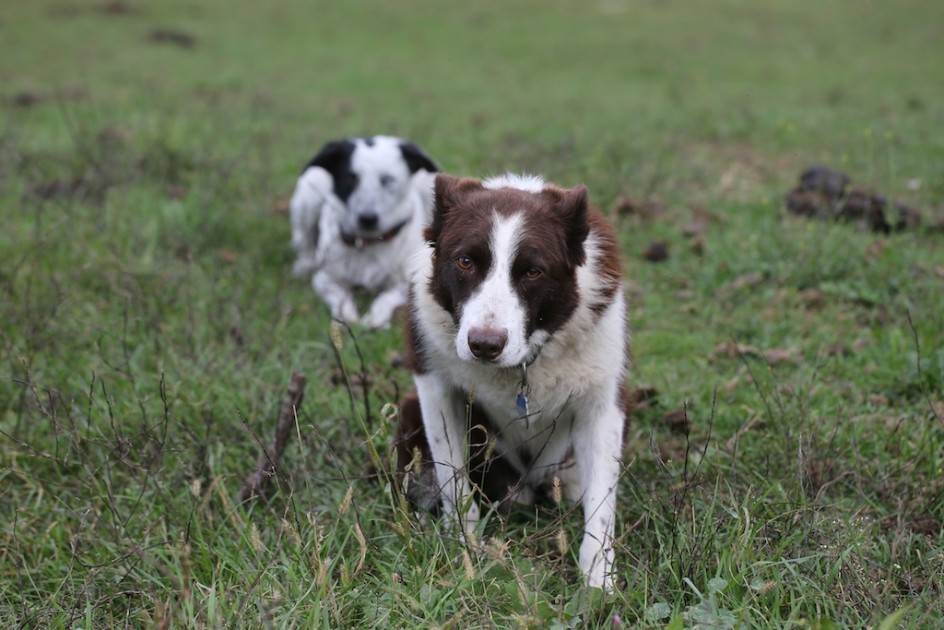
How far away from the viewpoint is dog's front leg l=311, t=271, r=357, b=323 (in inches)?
199

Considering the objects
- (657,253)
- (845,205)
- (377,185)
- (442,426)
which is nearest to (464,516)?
(442,426)

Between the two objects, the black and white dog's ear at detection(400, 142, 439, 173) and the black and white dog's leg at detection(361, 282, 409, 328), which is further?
the black and white dog's ear at detection(400, 142, 439, 173)

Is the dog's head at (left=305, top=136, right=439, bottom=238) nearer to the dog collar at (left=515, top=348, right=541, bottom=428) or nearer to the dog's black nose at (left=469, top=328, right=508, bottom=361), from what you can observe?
the dog collar at (left=515, top=348, right=541, bottom=428)

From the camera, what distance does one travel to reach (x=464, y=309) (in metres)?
2.59

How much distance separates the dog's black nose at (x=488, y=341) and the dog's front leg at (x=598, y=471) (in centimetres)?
55

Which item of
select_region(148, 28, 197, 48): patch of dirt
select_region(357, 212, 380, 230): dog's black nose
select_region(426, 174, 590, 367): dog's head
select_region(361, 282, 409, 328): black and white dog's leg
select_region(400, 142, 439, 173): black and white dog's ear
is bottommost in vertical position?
select_region(361, 282, 409, 328): black and white dog's leg

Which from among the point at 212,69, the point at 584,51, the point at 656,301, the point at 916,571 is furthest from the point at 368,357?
the point at 584,51

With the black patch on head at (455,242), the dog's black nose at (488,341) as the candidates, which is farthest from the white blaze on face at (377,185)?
the dog's black nose at (488,341)

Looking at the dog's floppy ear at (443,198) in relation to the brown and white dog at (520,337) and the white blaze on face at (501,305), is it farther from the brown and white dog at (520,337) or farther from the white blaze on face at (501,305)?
the white blaze on face at (501,305)

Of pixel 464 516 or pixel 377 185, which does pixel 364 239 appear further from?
pixel 464 516

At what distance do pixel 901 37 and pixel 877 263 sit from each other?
1249cm

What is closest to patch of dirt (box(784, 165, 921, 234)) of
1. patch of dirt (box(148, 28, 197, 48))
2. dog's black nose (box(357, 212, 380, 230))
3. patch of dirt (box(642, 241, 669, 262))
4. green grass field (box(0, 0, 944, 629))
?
green grass field (box(0, 0, 944, 629))

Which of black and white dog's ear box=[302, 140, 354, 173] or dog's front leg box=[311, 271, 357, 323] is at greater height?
black and white dog's ear box=[302, 140, 354, 173]

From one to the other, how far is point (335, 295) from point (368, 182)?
89 centimetres
